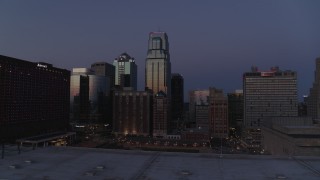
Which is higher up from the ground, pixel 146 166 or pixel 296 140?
pixel 146 166

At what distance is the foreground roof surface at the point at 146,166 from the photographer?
171 feet

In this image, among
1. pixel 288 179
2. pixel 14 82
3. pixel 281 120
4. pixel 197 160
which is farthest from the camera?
pixel 14 82

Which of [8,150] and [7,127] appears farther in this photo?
[7,127]

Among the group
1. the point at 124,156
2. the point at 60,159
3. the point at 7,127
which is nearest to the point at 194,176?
the point at 124,156

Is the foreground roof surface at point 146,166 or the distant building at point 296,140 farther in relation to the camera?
the distant building at point 296,140

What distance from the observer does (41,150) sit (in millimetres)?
76375

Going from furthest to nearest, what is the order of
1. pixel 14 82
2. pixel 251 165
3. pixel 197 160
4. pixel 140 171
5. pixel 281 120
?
pixel 14 82 < pixel 281 120 < pixel 197 160 < pixel 251 165 < pixel 140 171

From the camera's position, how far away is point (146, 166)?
191 ft

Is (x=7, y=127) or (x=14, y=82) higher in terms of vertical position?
(x=14, y=82)

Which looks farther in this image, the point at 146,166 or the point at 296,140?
the point at 296,140

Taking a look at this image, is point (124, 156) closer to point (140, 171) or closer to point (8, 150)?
point (140, 171)

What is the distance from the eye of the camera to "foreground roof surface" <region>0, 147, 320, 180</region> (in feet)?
171

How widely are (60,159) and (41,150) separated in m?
13.8

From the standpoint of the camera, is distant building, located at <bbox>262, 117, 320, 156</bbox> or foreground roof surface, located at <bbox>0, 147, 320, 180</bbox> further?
distant building, located at <bbox>262, 117, 320, 156</bbox>
